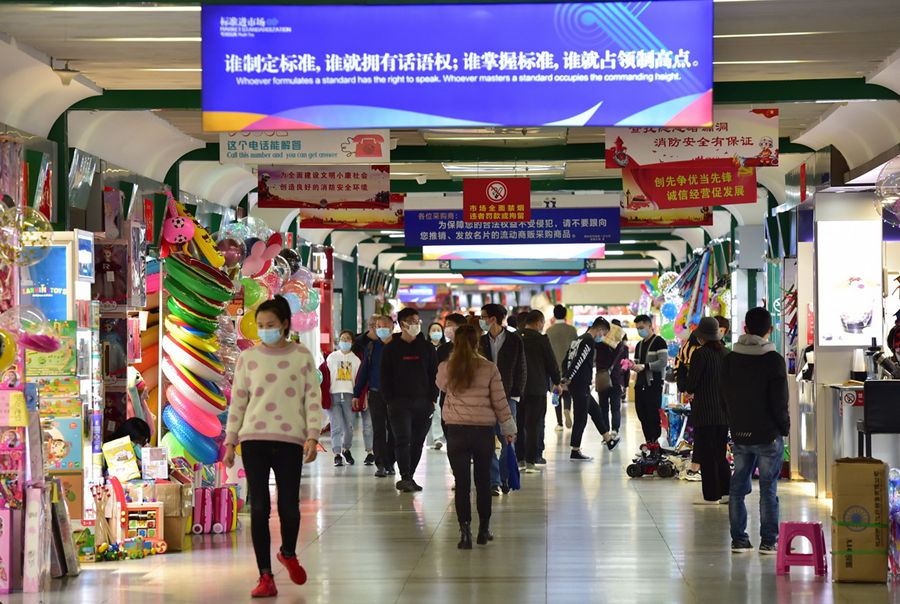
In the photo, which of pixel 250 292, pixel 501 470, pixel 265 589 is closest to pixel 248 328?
pixel 250 292

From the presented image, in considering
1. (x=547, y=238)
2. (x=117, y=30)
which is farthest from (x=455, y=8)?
(x=547, y=238)

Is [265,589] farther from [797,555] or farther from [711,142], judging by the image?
[711,142]

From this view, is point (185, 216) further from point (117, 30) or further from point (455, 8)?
point (455, 8)

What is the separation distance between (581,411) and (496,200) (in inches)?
93.8

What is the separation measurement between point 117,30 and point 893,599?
17.2 feet

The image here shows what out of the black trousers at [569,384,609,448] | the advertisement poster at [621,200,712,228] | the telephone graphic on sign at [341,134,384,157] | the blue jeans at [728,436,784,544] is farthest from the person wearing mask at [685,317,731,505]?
the advertisement poster at [621,200,712,228]

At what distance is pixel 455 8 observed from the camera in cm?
648

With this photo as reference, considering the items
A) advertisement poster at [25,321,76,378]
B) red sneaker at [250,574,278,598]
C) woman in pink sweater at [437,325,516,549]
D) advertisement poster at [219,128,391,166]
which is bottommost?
red sneaker at [250,574,278,598]

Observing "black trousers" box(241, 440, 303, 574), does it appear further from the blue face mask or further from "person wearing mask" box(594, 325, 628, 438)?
"person wearing mask" box(594, 325, 628, 438)

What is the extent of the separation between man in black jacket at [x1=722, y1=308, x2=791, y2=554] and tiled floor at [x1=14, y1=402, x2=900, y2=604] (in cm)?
47

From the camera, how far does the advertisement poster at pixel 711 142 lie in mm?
10281

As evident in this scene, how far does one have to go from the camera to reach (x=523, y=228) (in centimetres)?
1520

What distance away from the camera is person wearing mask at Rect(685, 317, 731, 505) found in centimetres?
984

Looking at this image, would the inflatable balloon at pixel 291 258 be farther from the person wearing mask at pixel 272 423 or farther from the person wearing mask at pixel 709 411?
the person wearing mask at pixel 272 423
